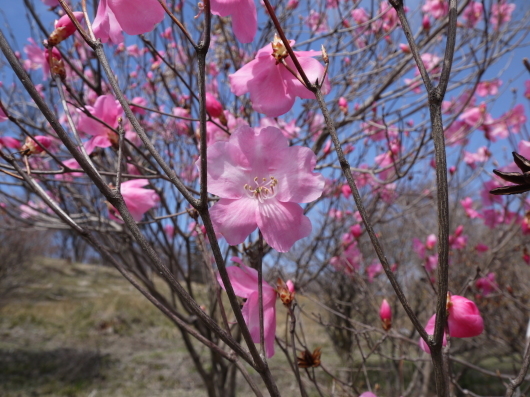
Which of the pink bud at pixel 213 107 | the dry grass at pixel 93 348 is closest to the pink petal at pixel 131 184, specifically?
the pink bud at pixel 213 107

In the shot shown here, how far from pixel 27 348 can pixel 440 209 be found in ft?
27.1

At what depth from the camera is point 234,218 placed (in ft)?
2.55

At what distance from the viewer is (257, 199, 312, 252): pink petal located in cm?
78

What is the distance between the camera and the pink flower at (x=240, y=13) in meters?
0.76

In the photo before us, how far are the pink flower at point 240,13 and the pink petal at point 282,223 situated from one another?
368 mm

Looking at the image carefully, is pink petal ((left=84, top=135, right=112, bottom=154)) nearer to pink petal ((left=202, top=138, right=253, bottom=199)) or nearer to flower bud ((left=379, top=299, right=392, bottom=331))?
pink petal ((left=202, top=138, right=253, bottom=199))

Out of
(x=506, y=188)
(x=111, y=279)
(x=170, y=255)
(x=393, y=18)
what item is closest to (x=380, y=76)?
(x=393, y=18)

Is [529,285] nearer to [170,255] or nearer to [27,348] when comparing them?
[170,255]

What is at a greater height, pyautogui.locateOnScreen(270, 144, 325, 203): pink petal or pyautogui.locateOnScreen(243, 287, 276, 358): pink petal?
pyautogui.locateOnScreen(270, 144, 325, 203): pink petal

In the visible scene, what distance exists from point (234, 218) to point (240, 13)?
0.42m

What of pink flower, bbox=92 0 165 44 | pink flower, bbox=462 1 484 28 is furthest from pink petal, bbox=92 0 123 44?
pink flower, bbox=462 1 484 28

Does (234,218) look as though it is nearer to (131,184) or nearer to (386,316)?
(131,184)

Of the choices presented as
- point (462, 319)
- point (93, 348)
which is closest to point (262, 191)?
point (462, 319)

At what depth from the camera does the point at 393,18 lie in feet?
9.60
